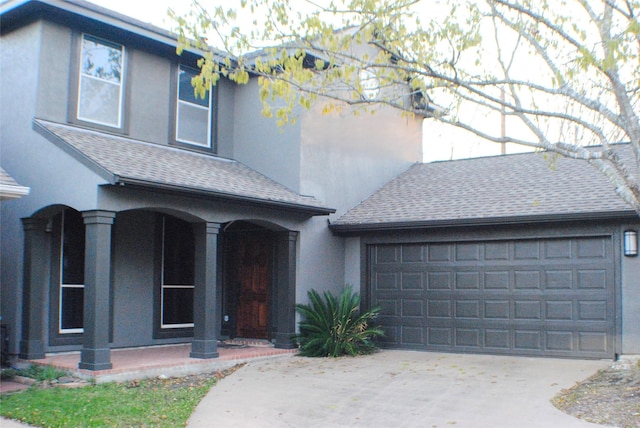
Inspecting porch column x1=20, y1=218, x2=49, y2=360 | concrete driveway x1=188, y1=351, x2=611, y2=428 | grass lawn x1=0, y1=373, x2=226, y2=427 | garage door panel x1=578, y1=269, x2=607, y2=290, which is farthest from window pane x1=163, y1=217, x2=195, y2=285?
garage door panel x1=578, y1=269, x2=607, y2=290

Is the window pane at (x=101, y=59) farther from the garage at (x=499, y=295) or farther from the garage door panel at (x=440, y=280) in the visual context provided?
the garage door panel at (x=440, y=280)

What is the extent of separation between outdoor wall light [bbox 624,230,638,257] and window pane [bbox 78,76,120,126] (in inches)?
356

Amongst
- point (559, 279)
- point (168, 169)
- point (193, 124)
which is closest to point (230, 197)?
point (168, 169)

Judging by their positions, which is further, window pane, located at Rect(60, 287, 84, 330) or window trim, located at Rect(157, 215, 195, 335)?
window trim, located at Rect(157, 215, 195, 335)

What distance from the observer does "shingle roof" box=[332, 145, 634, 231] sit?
12.1 metres

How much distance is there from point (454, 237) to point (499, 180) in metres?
2.17

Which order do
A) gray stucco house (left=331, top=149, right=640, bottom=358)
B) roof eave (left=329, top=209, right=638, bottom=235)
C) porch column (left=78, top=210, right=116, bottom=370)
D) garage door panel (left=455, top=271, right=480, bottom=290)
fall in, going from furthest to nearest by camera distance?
garage door panel (left=455, top=271, right=480, bottom=290) → gray stucco house (left=331, top=149, right=640, bottom=358) → roof eave (left=329, top=209, right=638, bottom=235) → porch column (left=78, top=210, right=116, bottom=370)

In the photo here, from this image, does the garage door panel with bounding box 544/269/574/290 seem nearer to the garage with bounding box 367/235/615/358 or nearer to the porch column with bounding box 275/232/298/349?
the garage with bounding box 367/235/615/358

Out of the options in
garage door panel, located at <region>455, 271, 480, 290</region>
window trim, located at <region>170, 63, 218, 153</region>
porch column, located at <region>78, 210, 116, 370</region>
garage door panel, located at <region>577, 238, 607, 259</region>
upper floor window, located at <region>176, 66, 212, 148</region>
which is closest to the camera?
porch column, located at <region>78, 210, 116, 370</region>

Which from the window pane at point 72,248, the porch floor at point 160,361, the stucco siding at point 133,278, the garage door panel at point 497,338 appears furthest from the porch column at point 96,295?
the garage door panel at point 497,338

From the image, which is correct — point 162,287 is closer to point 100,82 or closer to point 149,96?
point 149,96

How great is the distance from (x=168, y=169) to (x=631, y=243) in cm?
775

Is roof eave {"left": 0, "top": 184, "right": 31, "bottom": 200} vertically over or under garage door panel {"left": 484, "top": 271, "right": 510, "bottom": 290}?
over

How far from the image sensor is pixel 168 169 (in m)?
11.3
